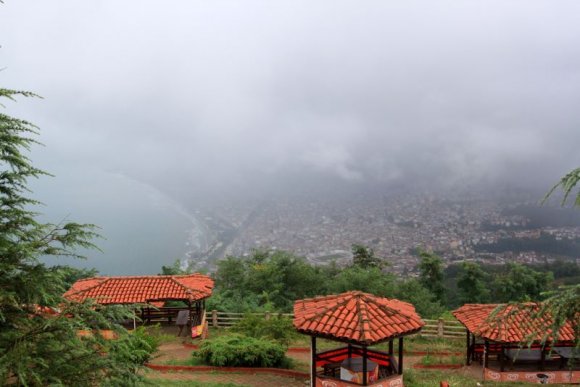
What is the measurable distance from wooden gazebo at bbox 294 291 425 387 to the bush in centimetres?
229

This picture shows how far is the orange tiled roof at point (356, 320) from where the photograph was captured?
10875 mm

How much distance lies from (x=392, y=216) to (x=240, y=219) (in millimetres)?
50966

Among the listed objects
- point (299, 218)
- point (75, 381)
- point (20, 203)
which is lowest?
point (75, 381)

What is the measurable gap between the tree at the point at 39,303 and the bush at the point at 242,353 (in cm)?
790

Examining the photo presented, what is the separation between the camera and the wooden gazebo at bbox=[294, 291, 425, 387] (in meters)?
10.9

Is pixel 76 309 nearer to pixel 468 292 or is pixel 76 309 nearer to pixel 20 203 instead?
pixel 20 203

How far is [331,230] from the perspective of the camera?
4926 inches

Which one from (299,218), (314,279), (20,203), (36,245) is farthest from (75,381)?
(299,218)

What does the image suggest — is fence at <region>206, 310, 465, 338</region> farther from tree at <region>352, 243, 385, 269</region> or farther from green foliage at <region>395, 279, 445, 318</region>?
tree at <region>352, 243, 385, 269</region>

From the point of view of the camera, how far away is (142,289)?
19.5m

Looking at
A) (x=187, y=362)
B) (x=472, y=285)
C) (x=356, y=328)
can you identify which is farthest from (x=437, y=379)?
(x=472, y=285)

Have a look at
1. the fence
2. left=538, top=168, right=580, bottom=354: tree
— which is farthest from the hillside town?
left=538, top=168, right=580, bottom=354: tree

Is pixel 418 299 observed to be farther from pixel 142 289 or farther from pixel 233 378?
pixel 233 378

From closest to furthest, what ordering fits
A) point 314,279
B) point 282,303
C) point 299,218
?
point 282,303, point 314,279, point 299,218
